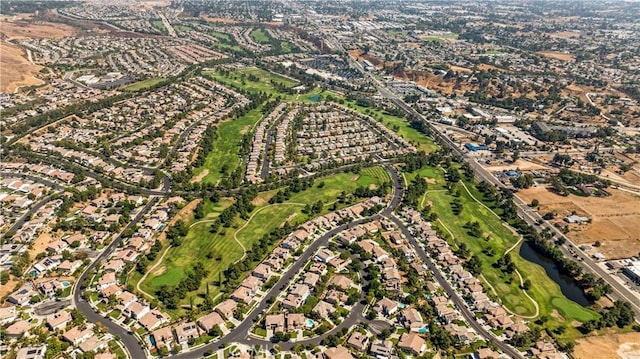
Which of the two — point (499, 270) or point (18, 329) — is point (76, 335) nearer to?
point (18, 329)

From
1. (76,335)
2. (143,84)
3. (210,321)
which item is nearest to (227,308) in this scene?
(210,321)

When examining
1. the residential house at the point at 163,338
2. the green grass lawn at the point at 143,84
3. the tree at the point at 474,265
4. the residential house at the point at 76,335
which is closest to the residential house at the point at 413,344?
the tree at the point at 474,265

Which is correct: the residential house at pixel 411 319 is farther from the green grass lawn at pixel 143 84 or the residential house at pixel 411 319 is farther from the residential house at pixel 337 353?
the green grass lawn at pixel 143 84

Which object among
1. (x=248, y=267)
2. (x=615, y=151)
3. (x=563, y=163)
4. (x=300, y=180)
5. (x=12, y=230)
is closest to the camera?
(x=248, y=267)

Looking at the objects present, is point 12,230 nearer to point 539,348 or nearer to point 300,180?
point 300,180

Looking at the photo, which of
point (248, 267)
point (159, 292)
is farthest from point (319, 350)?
point (159, 292)

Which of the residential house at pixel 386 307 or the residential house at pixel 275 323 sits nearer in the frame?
the residential house at pixel 275 323

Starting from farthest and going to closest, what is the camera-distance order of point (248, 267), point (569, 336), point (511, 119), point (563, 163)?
point (511, 119) → point (563, 163) → point (248, 267) → point (569, 336)

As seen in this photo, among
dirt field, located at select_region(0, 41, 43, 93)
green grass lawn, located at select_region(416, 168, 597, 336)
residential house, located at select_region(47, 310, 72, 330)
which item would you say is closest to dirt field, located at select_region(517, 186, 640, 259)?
green grass lawn, located at select_region(416, 168, 597, 336)
